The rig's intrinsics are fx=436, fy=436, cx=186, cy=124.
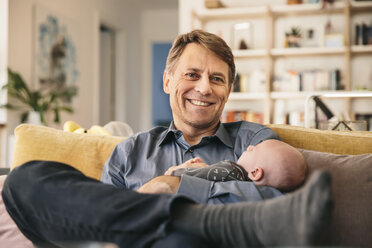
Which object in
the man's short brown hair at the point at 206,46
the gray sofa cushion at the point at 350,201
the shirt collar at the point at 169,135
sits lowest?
the gray sofa cushion at the point at 350,201

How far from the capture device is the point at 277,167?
1.22m

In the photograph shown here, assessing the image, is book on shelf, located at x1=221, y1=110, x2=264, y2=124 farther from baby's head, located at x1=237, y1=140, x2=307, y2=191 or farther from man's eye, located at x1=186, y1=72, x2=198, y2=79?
baby's head, located at x1=237, y1=140, x2=307, y2=191

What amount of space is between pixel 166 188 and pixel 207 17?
14.4ft

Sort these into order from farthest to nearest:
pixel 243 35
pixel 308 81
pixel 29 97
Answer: pixel 243 35
pixel 308 81
pixel 29 97

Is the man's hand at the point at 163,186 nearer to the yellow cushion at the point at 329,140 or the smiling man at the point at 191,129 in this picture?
the smiling man at the point at 191,129

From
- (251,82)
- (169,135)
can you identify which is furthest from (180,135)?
(251,82)

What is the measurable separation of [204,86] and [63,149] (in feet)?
1.90

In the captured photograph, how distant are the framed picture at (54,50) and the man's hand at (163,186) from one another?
402cm

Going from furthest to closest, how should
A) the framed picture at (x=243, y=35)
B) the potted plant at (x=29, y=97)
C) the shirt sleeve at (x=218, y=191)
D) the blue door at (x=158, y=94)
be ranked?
the blue door at (x=158, y=94), the framed picture at (x=243, y=35), the potted plant at (x=29, y=97), the shirt sleeve at (x=218, y=191)

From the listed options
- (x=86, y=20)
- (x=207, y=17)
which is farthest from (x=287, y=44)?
(x=86, y=20)

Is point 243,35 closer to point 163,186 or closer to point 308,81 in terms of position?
point 308,81

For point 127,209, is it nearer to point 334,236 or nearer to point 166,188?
point 166,188

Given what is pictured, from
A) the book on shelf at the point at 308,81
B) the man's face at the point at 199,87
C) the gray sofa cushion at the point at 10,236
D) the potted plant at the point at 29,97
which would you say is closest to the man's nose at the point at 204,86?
the man's face at the point at 199,87

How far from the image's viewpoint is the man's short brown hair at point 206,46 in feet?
5.39
